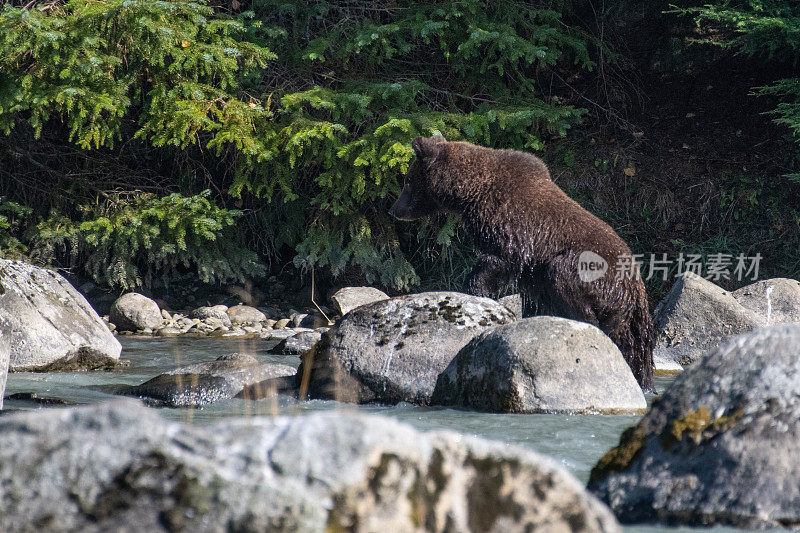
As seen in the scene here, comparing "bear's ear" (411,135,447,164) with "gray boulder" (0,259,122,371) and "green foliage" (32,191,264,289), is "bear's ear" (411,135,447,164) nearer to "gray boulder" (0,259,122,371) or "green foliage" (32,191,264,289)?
"green foliage" (32,191,264,289)

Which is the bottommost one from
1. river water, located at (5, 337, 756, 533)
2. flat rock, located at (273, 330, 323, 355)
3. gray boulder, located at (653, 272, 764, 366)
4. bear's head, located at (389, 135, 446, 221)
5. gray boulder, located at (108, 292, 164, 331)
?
river water, located at (5, 337, 756, 533)

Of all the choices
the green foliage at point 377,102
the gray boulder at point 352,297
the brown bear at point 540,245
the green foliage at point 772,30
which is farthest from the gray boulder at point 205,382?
the green foliage at point 772,30

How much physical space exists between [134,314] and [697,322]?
6.44m

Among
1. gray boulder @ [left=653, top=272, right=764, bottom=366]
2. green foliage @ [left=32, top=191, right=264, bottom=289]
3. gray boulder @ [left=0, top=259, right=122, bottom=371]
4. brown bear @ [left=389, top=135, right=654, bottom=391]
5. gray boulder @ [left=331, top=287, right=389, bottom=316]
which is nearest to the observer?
brown bear @ [left=389, top=135, right=654, bottom=391]

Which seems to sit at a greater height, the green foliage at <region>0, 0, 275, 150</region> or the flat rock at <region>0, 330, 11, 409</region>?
the green foliage at <region>0, 0, 275, 150</region>

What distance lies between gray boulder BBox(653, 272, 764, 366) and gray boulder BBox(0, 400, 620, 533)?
646cm

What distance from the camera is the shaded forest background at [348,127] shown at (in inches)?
365

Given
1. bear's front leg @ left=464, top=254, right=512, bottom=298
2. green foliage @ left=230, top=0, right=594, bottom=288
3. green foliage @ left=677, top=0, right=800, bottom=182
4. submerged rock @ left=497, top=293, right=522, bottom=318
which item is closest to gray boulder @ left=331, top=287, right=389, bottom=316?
green foliage @ left=230, top=0, right=594, bottom=288

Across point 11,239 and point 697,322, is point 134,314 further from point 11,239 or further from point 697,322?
point 697,322

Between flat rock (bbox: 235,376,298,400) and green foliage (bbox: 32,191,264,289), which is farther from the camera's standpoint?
green foliage (bbox: 32,191,264,289)

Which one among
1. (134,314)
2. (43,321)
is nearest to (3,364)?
(43,321)

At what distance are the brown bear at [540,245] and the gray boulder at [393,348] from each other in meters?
0.83

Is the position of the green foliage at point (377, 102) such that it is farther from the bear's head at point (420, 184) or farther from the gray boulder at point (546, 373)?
the gray boulder at point (546, 373)

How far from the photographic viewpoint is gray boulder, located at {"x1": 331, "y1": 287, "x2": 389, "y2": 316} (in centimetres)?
973
